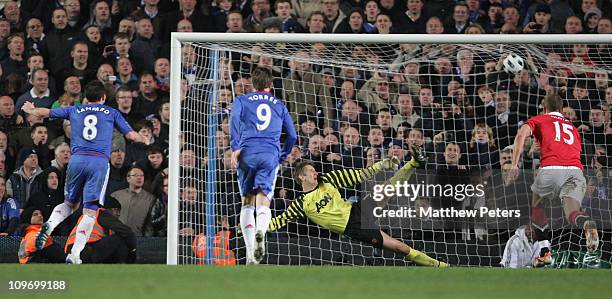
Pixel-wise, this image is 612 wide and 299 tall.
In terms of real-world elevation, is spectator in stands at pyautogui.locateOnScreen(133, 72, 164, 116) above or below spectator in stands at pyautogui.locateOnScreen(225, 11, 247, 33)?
below

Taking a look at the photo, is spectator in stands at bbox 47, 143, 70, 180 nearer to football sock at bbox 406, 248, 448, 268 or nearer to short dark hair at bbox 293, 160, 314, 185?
short dark hair at bbox 293, 160, 314, 185

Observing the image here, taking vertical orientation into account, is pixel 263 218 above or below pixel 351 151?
below

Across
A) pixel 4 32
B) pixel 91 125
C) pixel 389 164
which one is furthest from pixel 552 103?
pixel 4 32

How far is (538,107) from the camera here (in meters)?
9.10

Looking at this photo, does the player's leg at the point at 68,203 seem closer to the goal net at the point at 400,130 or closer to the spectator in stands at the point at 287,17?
the goal net at the point at 400,130

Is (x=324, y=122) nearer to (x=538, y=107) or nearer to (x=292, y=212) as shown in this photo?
(x=292, y=212)

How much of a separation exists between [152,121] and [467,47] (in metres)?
3.07

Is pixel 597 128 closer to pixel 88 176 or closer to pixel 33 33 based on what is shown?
pixel 88 176

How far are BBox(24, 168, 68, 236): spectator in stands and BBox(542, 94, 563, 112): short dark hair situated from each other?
4300 mm

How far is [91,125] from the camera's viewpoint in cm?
871

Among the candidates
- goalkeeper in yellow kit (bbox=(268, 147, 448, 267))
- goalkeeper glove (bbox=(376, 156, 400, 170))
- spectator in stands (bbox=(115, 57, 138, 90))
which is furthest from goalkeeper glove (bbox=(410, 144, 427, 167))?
spectator in stands (bbox=(115, 57, 138, 90))

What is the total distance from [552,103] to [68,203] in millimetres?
4192

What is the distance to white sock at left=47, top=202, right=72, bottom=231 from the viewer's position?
8.85 m

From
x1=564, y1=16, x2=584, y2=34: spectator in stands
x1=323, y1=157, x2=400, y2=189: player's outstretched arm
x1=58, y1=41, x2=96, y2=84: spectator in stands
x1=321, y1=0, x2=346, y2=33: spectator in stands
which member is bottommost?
x1=323, y1=157, x2=400, y2=189: player's outstretched arm
